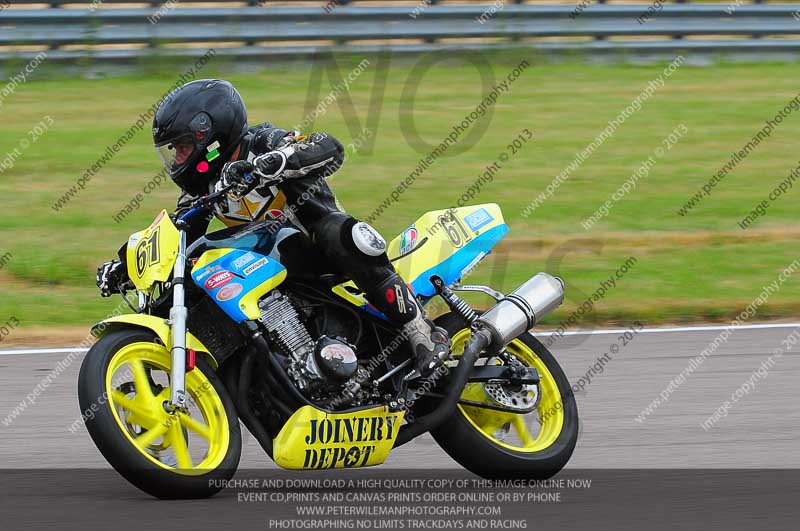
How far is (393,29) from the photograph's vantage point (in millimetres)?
15180

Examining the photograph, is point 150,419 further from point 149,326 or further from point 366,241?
point 366,241

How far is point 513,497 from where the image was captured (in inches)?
209

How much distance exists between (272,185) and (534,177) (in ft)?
25.8

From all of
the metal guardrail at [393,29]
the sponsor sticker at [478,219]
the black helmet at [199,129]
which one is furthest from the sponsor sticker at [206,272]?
the metal guardrail at [393,29]

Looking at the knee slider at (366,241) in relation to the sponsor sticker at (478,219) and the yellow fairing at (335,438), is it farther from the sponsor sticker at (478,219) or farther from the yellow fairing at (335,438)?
the sponsor sticker at (478,219)

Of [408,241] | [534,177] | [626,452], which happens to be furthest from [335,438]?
[534,177]

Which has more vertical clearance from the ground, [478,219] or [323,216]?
[323,216]

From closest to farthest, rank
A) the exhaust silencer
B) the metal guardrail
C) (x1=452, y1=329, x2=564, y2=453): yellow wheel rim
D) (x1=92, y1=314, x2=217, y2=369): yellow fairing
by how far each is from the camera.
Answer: (x1=92, y1=314, x2=217, y2=369): yellow fairing, the exhaust silencer, (x1=452, y1=329, x2=564, y2=453): yellow wheel rim, the metal guardrail

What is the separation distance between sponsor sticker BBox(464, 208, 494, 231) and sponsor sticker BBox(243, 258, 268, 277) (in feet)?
3.88

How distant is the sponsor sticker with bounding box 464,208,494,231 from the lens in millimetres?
6008

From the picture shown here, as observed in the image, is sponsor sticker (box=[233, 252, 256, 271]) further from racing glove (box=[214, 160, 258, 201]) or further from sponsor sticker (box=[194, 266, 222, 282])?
racing glove (box=[214, 160, 258, 201])

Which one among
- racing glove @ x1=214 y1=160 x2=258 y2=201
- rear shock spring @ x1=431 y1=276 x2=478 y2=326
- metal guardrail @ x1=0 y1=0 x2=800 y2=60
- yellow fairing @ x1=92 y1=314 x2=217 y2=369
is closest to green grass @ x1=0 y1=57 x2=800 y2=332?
metal guardrail @ x1=0 y1=0 x2=800 y2=60

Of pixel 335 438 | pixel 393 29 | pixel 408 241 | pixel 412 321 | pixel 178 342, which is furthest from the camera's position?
pixel 393 29

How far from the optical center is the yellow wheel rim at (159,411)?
193 inches
